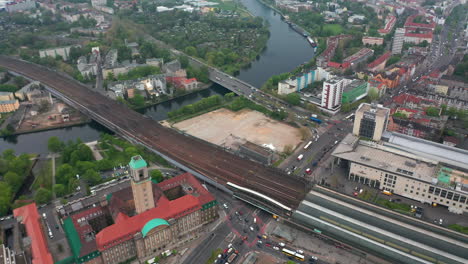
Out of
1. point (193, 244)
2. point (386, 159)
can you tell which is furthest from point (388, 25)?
point (193, 244)

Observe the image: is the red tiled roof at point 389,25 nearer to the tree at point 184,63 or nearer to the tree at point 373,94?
the tree at point 373,94

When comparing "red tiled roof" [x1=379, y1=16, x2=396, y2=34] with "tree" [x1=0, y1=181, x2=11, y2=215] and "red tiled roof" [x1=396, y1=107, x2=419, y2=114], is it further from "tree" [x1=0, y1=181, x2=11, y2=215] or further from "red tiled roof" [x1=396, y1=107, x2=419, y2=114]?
"tree" [x1=0, y1=181, x2=11, y2=215]

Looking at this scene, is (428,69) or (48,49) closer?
(428,69)

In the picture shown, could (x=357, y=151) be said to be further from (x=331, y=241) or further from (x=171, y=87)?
(x=171, y=87)

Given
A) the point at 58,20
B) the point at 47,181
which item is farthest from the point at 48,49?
the point at 47,181

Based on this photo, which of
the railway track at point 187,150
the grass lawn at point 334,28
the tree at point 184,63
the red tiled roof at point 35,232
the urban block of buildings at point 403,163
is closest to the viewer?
the red tiled roof at point 35,232

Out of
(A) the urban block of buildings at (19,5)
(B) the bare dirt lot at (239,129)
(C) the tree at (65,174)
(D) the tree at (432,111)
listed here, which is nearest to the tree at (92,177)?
(C) the tree at (65,174)
